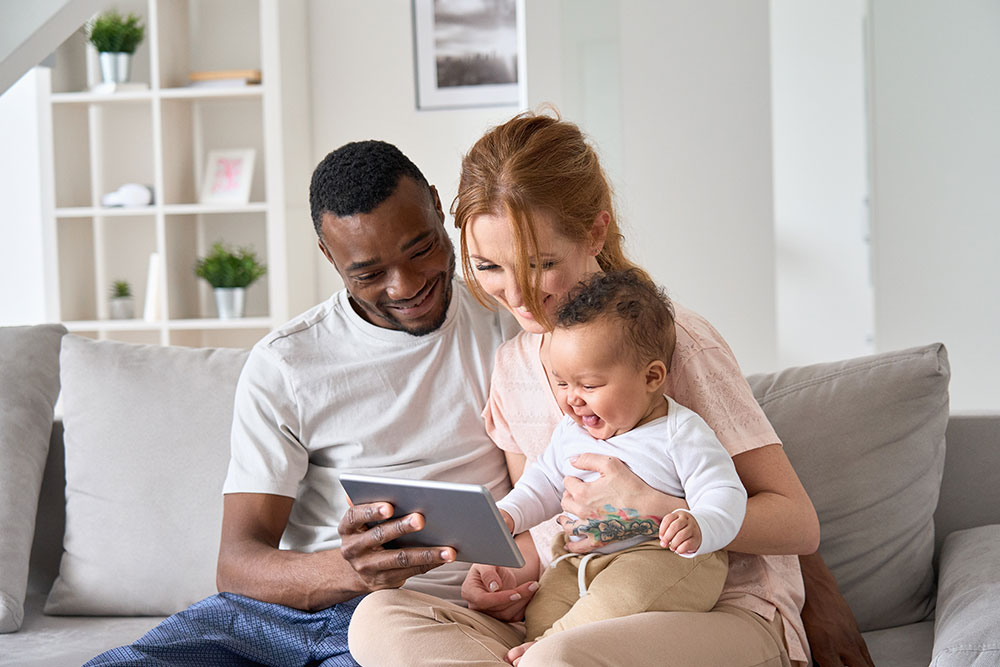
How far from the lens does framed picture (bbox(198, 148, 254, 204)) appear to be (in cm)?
440

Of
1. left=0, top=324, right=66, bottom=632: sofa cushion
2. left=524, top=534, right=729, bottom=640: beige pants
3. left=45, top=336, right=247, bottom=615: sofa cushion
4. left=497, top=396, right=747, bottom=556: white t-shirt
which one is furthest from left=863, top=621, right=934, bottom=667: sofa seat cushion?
left=0, top=324, right=66, bottom=632: sofa cushion

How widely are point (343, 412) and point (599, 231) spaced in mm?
521

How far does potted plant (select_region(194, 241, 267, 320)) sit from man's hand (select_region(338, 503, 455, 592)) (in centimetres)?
307

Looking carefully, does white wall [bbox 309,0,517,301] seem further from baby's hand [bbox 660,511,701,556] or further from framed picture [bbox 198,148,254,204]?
baby's hand [bbox 660,511,701,556]

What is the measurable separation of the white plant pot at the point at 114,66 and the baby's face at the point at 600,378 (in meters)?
3.56

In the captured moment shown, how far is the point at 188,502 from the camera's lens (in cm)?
188

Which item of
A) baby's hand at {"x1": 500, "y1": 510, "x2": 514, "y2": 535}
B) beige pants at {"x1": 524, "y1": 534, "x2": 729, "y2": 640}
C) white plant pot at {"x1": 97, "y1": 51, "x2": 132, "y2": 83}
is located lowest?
beige pants at {"x1": 524, "y1": 534, "x2": 729, "y2": 640}

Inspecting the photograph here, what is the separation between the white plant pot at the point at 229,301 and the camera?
4.32 metres

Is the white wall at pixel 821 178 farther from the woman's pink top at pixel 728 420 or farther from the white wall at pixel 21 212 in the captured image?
the woman's pink top at pixel 728 420

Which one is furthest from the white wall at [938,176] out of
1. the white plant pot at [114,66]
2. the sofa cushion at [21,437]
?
the white plant pot at [114,66]

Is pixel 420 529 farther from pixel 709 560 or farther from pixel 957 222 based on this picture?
pixel 957 222

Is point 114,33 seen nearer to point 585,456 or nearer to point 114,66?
point 114,66

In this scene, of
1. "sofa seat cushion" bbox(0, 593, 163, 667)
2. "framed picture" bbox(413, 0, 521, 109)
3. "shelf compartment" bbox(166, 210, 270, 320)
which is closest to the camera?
"sofa seat cushion" bbox(0, 593, 163, 667)

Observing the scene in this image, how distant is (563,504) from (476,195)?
0.46m
